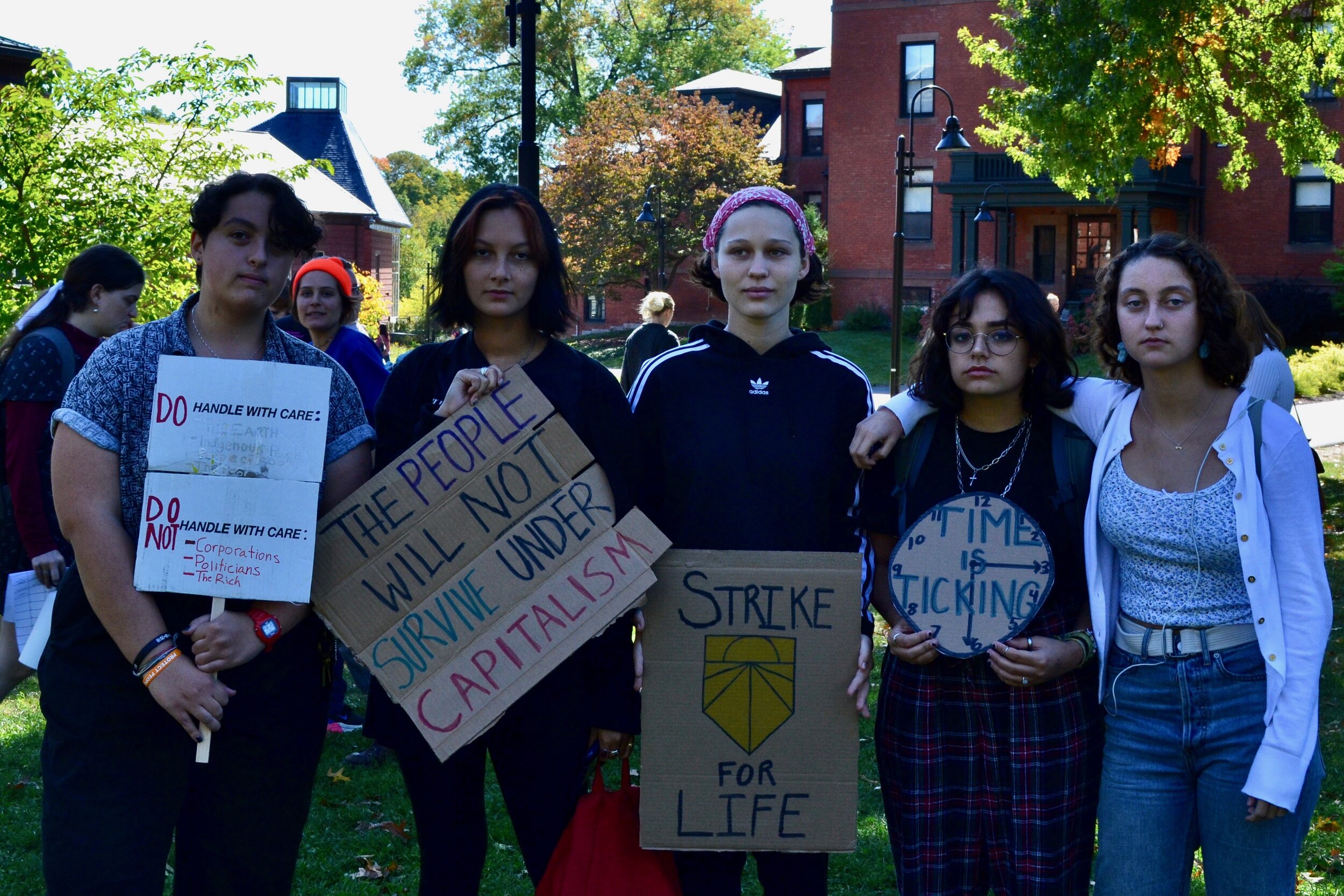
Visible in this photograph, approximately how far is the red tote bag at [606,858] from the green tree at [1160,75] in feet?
35.5

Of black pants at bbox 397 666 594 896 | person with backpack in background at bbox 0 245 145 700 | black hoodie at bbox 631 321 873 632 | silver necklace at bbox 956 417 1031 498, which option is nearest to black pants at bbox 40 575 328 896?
black pants at bbox 397 666 594 896

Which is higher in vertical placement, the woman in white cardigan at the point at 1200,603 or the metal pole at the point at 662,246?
the metal pole at the point at 662,246

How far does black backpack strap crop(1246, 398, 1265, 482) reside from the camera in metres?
2.92

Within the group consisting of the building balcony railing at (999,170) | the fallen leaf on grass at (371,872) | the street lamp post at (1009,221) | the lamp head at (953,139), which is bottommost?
the fallen leaf on grass at (371,872)

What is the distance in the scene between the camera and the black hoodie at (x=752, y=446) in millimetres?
3221

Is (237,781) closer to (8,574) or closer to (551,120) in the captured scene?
(8,574)

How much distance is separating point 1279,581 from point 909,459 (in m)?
0.91

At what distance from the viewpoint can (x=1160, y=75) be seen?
12.1 metres

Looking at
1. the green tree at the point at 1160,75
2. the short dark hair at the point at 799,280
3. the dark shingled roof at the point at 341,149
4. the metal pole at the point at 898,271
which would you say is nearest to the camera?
the short dark hair at the point at 799,280

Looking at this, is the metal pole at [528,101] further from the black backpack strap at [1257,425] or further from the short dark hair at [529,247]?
the black backpack strap at [1257,425]

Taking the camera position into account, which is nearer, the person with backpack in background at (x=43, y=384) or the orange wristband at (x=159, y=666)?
the orange wristband at (x=159, y=666)

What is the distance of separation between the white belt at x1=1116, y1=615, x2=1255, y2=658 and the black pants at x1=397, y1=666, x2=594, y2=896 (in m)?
1.39

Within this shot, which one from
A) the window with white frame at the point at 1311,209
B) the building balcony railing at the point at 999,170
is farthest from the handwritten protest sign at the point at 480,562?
the window with white frame at the point at 1311,209

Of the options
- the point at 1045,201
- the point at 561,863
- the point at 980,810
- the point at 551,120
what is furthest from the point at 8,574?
the point at 551,120
